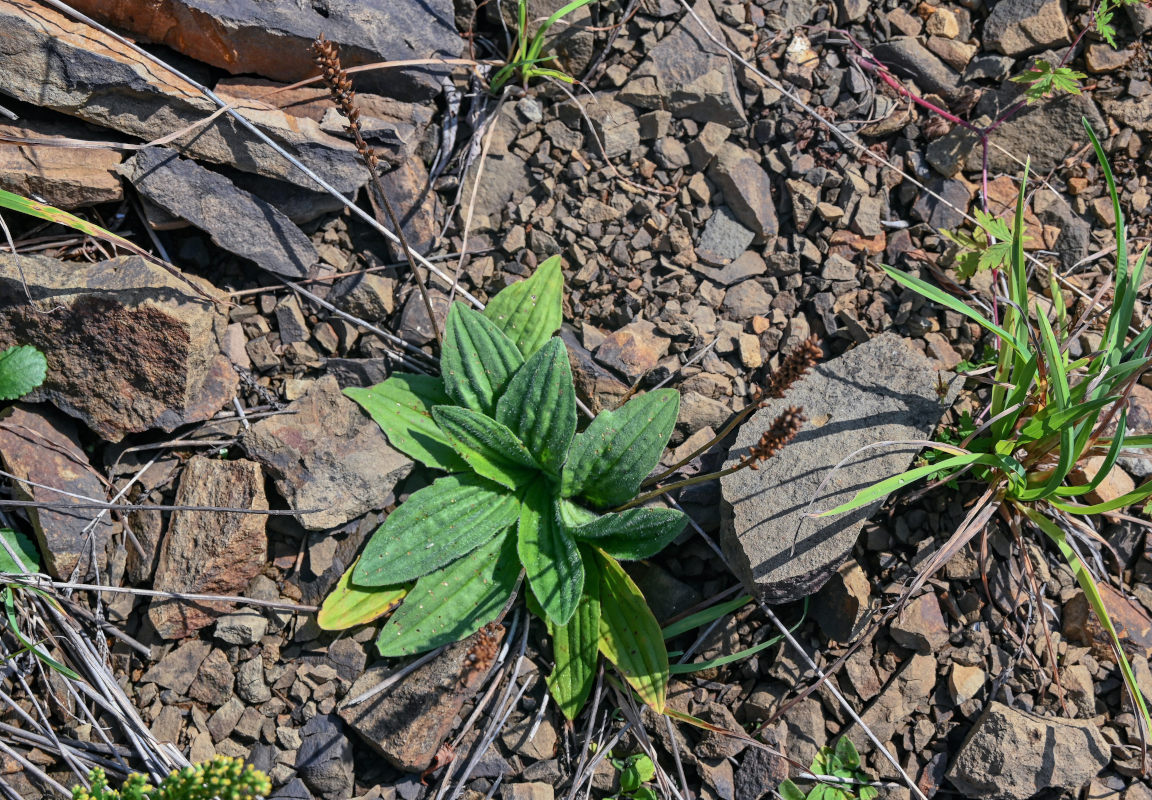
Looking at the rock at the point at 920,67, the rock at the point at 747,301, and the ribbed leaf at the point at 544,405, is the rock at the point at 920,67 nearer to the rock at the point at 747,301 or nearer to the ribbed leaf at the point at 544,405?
the rock at the point at 747,301

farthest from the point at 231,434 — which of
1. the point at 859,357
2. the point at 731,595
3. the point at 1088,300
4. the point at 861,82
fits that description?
the point at 1088,300

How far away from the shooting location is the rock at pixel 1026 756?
2709 millimetres

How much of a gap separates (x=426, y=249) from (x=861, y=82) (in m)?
1.94

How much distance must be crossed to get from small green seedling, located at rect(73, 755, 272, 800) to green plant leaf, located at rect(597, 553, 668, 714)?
1.18 metres

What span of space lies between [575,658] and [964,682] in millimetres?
1349

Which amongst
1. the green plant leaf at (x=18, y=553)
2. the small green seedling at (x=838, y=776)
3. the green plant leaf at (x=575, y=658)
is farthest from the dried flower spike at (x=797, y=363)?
the green plant leaf at (x=18, y=553)

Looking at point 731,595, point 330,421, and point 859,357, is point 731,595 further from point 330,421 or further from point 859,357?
point 330,421

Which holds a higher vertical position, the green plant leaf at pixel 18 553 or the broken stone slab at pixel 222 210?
the broken stone slab at pixel 222 210

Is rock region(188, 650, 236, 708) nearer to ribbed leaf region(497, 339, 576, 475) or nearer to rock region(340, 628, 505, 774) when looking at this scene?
rock region(340, 628, 505, 774)

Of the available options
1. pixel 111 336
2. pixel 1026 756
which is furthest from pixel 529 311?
pixel 1026 756

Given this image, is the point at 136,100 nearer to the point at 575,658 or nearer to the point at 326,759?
the point at 326,759

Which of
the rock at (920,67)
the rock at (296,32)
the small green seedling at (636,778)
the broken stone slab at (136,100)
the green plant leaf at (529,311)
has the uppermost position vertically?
the rock at (920,67)

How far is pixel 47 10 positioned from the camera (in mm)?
2920

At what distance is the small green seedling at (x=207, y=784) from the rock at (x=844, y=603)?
186 centimetres
